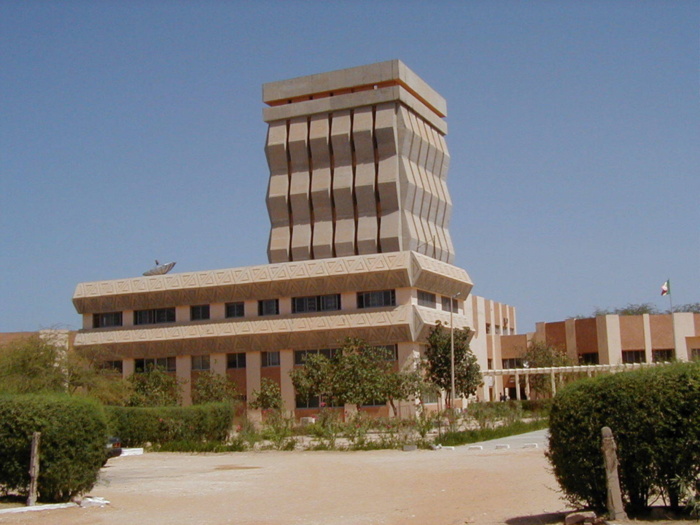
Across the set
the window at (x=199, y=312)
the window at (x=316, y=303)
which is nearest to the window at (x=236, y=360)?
the window at (x=199, y=312)

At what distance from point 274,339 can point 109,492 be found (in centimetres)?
4570

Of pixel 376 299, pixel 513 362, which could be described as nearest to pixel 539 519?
pixel 376 299

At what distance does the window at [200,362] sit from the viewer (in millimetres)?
70000

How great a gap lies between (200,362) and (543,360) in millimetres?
32436

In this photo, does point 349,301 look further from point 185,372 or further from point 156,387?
point 156,387

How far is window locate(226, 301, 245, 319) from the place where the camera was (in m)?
69.2

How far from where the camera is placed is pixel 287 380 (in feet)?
218

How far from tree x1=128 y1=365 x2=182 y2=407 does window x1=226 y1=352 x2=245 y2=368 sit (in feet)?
14.2

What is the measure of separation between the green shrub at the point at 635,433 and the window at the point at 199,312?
5982 centimetres

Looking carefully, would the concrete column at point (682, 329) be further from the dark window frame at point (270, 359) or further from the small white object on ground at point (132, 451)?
the small white object on ground at point (132, 451)

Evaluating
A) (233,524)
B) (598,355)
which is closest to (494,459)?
(233,524)

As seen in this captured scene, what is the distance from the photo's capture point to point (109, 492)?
2086 centimetres

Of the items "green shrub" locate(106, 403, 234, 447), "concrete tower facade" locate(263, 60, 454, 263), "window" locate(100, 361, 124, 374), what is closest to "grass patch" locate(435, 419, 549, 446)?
"green shrub" locate(106, 403, 234, 447)

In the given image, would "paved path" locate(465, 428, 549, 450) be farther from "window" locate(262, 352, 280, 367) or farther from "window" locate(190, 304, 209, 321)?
"window" locate(190, 304, 209, 321)
